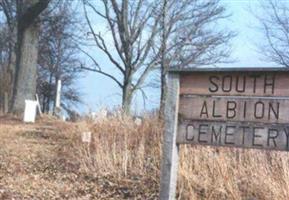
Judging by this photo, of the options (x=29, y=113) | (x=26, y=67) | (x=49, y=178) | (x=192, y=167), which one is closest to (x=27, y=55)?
(x=26, y=67)

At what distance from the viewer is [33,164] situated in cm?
973

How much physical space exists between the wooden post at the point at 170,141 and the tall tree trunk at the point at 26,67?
50.6 ft

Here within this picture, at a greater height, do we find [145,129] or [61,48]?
[61,48]

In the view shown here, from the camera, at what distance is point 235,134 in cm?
600

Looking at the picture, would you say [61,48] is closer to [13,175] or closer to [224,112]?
[13,175]

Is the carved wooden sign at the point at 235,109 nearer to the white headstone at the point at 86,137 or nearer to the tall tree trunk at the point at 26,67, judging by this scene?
the white headstone at the point at 86,137

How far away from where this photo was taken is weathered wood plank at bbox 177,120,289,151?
5.82 metres

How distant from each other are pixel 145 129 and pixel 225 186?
271 centimetres

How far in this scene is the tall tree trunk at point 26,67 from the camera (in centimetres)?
2137

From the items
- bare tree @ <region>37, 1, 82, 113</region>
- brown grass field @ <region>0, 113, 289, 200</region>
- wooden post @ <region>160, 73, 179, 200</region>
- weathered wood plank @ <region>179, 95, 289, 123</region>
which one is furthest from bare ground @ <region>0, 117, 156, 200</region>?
bare tree @ <region>37, 1, 82, 113</region>

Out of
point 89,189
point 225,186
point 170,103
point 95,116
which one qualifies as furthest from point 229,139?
point 95,116

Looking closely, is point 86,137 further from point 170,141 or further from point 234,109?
point 234,109

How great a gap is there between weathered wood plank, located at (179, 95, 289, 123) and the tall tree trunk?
51.1ft

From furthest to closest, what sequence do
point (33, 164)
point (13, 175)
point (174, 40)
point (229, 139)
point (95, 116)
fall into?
point (174, 40)
point (95, 116)
point (33, 164)
point (13, 175)
point (229, 139)
